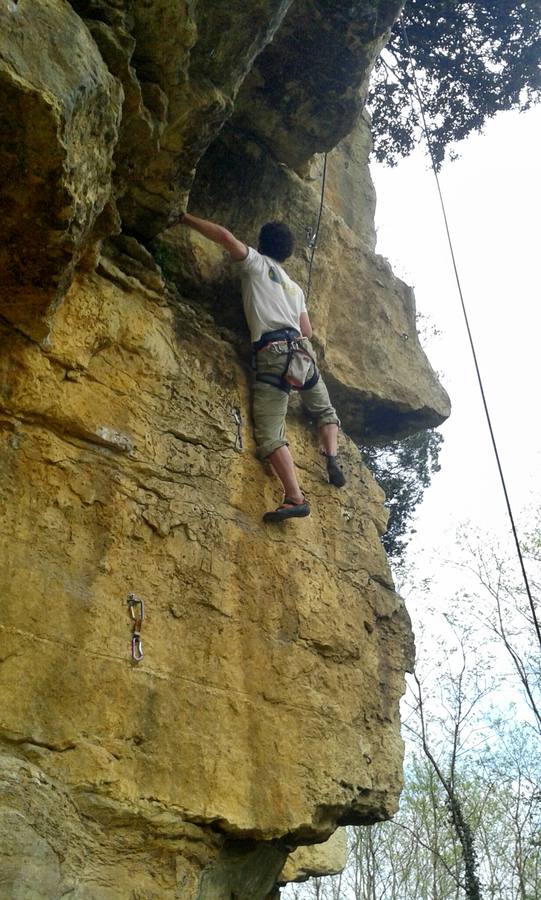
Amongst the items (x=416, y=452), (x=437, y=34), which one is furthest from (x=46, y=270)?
(x=416, y=452)

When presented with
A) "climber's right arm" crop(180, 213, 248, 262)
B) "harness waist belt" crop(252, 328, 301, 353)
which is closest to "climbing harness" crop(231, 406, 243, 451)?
"harness waist belt" crop(252, 328, 301, 353)

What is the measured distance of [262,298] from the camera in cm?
573

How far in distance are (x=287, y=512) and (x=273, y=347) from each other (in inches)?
49.0

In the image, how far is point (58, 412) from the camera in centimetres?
444

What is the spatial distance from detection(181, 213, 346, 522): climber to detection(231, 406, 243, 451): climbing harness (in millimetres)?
137

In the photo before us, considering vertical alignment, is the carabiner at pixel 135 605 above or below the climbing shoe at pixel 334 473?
below

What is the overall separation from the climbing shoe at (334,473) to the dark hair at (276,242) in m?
1.64

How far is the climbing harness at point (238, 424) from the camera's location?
215 inches

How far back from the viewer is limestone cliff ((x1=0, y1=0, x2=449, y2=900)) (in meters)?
3.72

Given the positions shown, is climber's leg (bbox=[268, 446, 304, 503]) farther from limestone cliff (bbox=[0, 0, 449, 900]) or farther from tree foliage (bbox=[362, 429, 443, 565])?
tree foliage (bbox=[362, 429, 443, 565])

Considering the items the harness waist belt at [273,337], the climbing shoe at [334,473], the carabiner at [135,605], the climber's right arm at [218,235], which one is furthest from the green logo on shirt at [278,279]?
the carabiner at [135,605]

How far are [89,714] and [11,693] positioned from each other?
1.40 feet

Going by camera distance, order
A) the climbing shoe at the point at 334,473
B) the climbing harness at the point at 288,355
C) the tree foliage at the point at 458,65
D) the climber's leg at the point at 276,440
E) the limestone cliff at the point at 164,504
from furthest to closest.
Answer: the tree foliage at the point at 458,65 → the climbing shoe at the point at 334,473 → the climbing harness at the point at 288,355 → the climber's leg at the point at 276,440 → the limestone cliff at the point at 164,504

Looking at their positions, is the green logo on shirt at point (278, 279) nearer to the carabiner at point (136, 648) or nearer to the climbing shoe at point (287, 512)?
the climbing shoe at point (287, 512)
